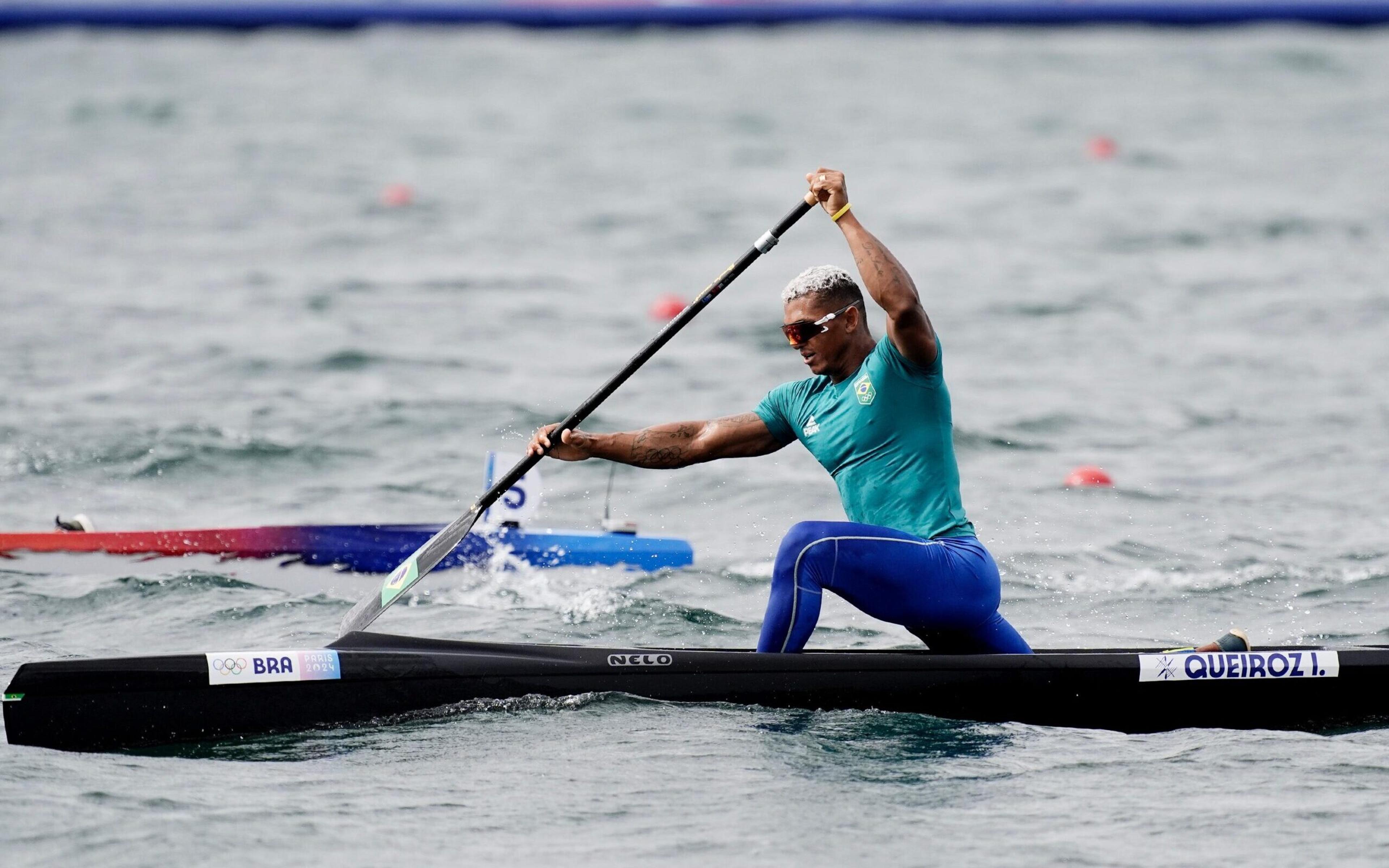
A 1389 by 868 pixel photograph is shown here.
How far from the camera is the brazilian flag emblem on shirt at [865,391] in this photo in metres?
5.42

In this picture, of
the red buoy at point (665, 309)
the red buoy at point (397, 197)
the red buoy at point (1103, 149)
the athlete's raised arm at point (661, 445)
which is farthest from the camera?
the red buoy at point (1103, 149)

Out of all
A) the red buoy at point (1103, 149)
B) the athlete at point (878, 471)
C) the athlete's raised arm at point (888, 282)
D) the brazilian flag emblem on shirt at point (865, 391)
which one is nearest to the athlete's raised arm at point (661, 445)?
the athlete at point (878, 471)

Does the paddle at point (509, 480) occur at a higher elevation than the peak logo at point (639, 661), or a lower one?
higher

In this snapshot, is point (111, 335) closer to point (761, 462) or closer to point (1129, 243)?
point (761, 462)

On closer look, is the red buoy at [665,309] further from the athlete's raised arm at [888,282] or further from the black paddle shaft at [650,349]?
the athlete's raised arm at [888,282]

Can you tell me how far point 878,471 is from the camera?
18.1ft

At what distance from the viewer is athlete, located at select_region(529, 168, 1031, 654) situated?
5.31 m

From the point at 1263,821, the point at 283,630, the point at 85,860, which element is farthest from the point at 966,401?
the point at 85,860

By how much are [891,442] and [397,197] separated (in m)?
14.3

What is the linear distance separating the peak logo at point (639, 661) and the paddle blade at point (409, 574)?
37.6 inches

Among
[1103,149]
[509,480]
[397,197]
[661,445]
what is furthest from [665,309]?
[1103,149]

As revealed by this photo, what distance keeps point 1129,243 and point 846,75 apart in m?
9.40

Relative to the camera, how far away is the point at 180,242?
1666 centimetres

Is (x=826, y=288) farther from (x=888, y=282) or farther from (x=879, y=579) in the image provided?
(x=879, y=579)
